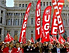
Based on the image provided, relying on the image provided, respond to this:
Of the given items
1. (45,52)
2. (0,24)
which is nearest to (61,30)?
(45,52)

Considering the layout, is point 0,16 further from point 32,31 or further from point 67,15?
point 67,15

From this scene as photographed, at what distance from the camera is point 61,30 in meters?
15.4

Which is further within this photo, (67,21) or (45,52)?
(67,21)

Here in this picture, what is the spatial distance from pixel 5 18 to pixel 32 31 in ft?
34.8

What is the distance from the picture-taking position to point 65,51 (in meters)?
14.1

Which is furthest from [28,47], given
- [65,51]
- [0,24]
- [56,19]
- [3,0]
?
[3,0]

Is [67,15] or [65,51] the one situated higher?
[67,15]

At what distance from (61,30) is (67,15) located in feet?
125

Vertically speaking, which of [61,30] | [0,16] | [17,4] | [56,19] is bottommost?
[61,30]

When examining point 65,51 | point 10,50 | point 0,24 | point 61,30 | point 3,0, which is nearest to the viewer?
point 10,50

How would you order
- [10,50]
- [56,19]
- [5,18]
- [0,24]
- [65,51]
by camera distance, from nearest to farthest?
[10,50] → [65,51] → [56,19] → [0,24] → [5,18]

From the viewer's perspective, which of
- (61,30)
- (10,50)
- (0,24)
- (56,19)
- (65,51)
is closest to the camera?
(10,50)

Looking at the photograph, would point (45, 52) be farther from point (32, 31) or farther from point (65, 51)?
point (32, 31)

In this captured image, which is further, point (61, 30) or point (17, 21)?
point (17, 21)
